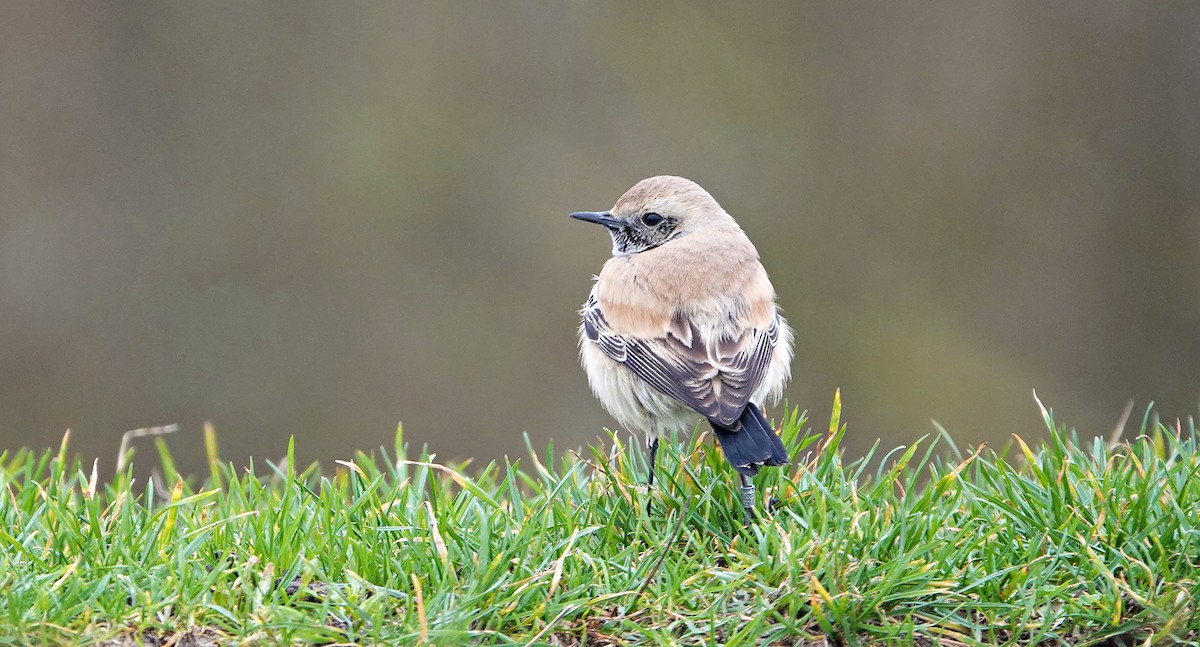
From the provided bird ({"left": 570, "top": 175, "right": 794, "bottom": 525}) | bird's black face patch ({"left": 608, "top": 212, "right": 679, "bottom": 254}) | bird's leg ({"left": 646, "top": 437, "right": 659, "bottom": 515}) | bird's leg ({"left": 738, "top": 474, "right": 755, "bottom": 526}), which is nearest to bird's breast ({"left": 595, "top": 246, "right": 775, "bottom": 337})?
bird ({"left": 570, "top": 175, "right": 794, "bottom": 525})

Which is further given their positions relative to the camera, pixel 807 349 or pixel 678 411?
pixel 807 349

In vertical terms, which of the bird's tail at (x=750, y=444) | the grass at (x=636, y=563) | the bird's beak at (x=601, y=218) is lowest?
the grass at (x=636, y=563)

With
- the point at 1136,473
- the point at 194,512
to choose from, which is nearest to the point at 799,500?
the point at 1136,473

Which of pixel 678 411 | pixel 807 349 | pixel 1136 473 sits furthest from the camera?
pixel 807 349

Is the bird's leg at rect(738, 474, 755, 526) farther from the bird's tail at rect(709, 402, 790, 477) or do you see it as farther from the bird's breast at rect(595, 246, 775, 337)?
the bird's breast at rect(595, 246, 775, 337)

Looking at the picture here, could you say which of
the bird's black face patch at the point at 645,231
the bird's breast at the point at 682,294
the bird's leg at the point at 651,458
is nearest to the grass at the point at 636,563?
the bird's leg at the point at 651,458

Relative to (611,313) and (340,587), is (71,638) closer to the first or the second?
(340,587)

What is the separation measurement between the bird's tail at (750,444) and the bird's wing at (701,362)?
→ 0.04 m

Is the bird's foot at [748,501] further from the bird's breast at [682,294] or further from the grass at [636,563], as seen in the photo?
the bird's breast at [682,294]

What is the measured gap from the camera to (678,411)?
5082mm

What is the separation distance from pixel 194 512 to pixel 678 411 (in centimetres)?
202

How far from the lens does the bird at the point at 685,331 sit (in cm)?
466

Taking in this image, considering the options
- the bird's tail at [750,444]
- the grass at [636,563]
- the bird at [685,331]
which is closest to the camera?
the grass at [636,563]

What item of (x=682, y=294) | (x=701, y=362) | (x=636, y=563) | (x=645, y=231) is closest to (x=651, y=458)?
(x=701, y=362)
